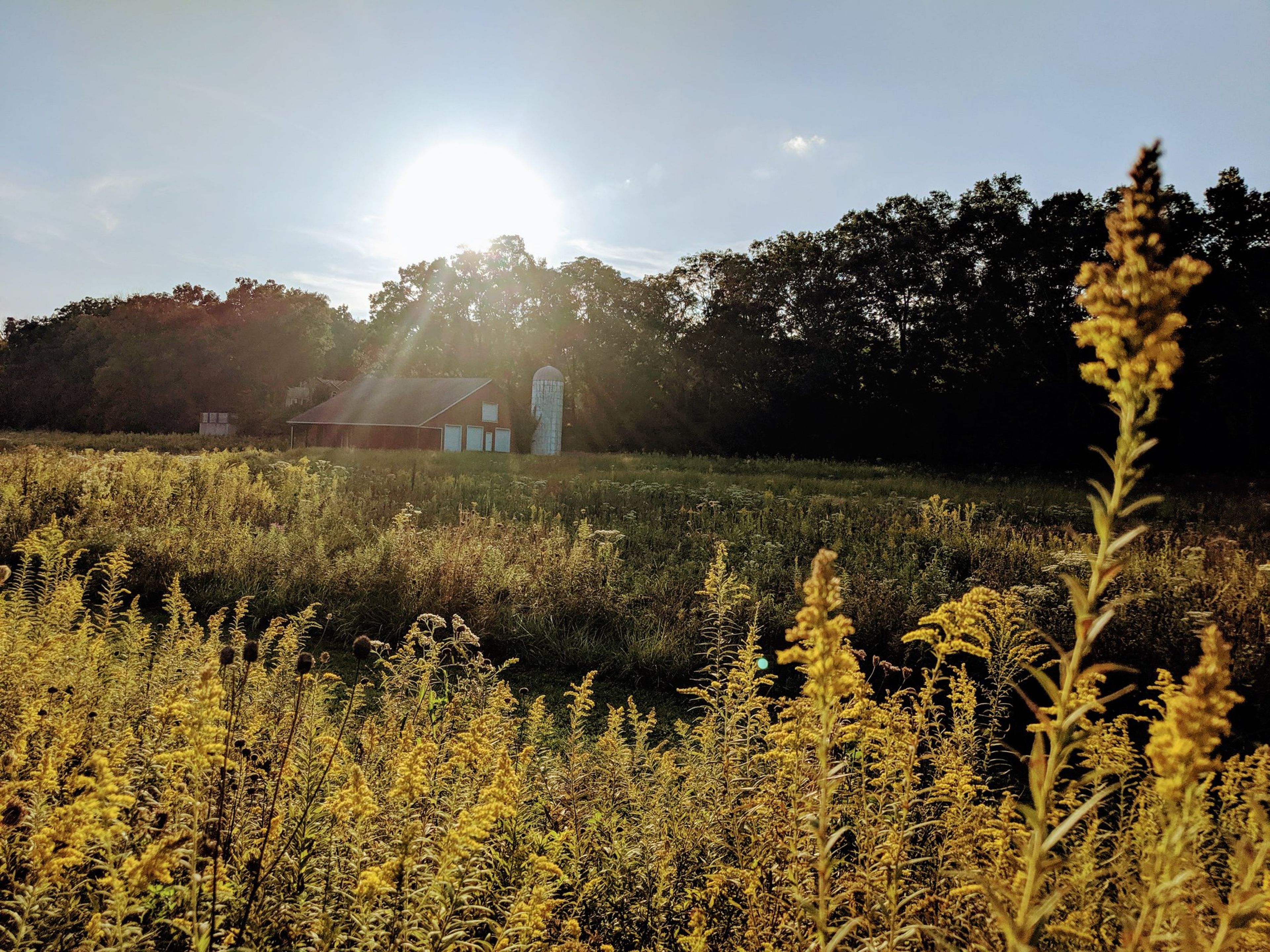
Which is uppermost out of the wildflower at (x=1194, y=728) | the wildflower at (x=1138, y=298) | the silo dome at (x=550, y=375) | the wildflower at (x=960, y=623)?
the silo dome at (x=550, y=375)

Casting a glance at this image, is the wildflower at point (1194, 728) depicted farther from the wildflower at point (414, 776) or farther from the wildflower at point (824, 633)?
the wildflower at point (414, 776)

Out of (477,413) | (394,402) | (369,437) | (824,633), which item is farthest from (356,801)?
(394,402)

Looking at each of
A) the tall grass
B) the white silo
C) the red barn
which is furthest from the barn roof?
the tall grass

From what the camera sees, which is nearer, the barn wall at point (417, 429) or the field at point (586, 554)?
the field at point (586, 554)

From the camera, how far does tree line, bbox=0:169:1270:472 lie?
28375mm

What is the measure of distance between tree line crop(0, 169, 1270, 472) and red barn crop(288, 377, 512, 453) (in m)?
2.75

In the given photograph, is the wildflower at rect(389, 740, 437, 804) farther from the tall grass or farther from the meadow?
the tall grass

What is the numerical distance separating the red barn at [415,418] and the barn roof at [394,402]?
1.5 inches

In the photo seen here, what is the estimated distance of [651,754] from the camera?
11.6ft

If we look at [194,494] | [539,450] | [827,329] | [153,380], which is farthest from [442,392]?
[194,494]

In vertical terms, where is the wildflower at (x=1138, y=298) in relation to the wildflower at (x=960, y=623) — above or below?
above

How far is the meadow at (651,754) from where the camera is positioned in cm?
105

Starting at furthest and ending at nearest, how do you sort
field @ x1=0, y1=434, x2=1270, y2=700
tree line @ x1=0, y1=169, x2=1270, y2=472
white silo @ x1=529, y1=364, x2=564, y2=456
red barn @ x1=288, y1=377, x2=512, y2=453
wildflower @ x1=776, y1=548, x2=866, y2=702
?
white silo @ x1=529, y1=364, x2=564, y2=456 < red barn @ x1=288, y1=377, x2=512, y2=453 < tree line @ x1=0, y1=169, x2=1270, y2=472 < field @ x1=0, y1=434, x2=1270, y2=700 < wildflower @ x1=776, y1=548, x2=866, y2=702

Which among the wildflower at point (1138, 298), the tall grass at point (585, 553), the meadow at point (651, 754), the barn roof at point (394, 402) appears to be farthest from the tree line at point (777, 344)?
the wildflower at point (1138, 298)
